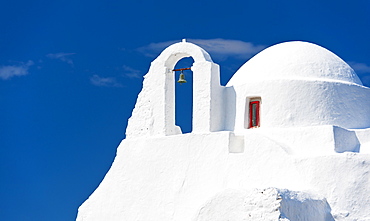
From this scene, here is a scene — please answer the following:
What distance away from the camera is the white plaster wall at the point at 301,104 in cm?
1761

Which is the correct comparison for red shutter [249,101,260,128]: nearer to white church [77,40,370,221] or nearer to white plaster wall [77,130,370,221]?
white church [77,40,370,221]

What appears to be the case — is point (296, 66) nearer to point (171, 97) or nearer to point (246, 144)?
point (246, 144)

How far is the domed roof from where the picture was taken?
1827 cm

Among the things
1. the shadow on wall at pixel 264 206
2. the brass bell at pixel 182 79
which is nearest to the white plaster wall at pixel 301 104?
the brass bell at pixel 182 79

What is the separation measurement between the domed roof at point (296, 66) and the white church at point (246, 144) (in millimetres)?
30

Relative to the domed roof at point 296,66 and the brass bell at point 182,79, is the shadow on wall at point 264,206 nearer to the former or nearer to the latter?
the domed roof at point 296,66

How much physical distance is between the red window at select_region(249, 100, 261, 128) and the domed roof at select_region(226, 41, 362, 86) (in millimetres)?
598

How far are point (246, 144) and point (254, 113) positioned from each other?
5.34 feet

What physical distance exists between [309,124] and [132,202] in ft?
15.5

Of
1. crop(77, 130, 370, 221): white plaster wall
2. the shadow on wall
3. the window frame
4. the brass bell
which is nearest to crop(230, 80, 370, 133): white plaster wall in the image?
the window frame

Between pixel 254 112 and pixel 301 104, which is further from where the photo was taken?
pixel 254 112

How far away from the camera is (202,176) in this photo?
677 inches

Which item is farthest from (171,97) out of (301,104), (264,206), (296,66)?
(264,206)

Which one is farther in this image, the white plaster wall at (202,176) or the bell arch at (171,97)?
the bell arch at (171,97)
